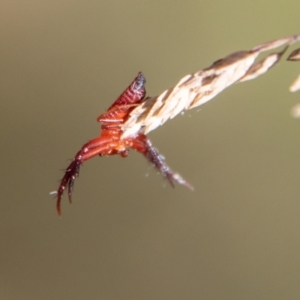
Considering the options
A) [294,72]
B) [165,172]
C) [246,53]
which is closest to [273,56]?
[246,53]

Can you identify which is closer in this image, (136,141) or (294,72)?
(136,141)

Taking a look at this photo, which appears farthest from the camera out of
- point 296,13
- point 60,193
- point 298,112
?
point 296,13

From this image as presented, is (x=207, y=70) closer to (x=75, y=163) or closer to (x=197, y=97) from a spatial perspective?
(x=197, y=97)

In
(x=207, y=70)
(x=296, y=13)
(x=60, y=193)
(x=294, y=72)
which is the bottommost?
(x=60, y=193)

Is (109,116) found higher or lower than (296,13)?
lower

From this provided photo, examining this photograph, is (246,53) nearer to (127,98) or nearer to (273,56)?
(273,56)

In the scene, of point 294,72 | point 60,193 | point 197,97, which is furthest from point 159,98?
point 294,72

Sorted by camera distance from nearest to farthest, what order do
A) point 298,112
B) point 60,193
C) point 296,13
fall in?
point 298,112, point 60,193, point 296,13
